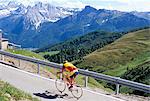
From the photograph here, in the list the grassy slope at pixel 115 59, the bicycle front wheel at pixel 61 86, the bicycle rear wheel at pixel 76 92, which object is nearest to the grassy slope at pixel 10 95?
the bicycle rear wheel at pixel 76 92

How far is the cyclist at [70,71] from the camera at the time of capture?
16.9 m

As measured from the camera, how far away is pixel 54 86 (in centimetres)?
1964

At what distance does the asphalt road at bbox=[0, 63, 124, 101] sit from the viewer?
17.4 m

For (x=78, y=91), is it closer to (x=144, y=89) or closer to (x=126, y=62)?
(x=144, y=89)

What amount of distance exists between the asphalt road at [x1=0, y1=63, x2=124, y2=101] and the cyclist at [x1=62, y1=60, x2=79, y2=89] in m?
0.65

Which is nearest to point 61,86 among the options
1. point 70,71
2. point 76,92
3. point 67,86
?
point 67,86

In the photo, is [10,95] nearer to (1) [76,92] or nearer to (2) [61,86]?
(1) [76,92]

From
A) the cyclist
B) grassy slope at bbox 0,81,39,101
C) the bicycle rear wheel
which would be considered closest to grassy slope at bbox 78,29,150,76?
the cyclist

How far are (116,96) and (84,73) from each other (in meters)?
2.85

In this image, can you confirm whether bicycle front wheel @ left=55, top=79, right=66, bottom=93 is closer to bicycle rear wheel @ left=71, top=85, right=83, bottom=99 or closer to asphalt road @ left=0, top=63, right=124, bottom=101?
asphalt road @ left=0, top=63, right=124, bottom=101

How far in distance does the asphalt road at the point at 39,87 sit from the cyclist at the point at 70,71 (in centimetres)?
65

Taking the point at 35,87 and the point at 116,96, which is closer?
the point at 116,96

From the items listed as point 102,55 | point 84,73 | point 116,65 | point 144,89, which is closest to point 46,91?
point 84,73

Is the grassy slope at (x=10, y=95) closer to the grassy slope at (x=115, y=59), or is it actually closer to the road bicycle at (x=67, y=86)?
the road bicycle at (x=67, y=86)
